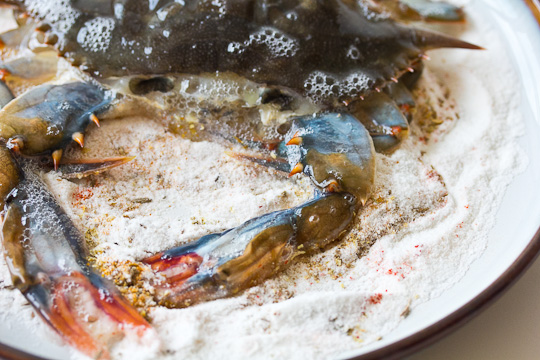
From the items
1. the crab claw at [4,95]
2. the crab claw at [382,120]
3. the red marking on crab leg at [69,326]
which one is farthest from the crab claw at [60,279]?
the crab claw at [382,120]

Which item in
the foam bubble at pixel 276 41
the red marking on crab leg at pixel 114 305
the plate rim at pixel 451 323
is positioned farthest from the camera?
the foam bubble at pixel 276 41

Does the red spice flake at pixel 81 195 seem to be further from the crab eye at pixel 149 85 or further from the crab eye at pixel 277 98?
the crab eye at pixel 277 98

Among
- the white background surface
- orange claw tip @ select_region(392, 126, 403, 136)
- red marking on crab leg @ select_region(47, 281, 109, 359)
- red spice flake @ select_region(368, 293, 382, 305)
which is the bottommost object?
the white background surface

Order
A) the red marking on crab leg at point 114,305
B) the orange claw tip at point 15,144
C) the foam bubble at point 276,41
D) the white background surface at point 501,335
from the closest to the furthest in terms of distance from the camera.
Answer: the red marking on crab leg at point 114,305
the white background surface at point 501,335
the orange claw tip at point 15,144
the foam bubble at point 276,41

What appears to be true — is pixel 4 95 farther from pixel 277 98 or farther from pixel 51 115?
pixel 277 98

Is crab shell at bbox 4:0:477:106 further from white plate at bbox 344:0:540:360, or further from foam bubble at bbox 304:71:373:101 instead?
white plate at bbox 344:0:540:360

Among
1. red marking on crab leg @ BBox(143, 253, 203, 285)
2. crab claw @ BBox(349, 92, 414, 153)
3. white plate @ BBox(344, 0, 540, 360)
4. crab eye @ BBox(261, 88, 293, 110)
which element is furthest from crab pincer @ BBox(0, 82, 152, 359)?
crab claw @ BBox(349, 92, 414, 153)

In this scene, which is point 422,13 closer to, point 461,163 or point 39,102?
point 461,163
